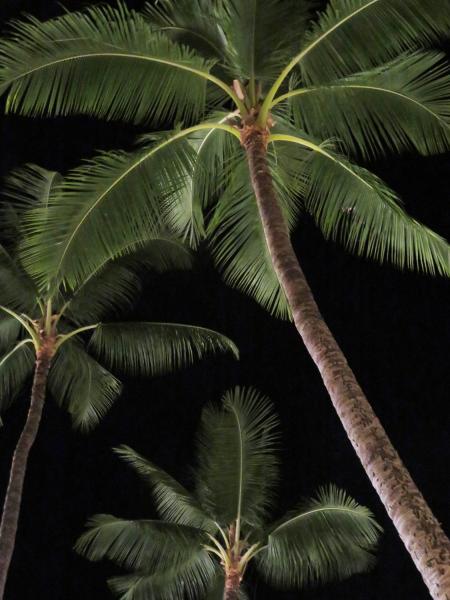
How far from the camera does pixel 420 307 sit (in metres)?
21.8

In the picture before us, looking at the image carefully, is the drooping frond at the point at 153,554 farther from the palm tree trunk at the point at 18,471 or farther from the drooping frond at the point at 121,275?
the drooping frond at the point at 121,275

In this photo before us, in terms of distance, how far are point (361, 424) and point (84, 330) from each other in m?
8.73

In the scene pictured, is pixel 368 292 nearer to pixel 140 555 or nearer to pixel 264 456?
pixel 264 456

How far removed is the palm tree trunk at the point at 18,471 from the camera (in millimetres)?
10977

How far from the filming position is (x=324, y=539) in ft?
46.3

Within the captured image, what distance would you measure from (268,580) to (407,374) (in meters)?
7.60

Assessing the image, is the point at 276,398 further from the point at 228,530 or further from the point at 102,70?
the point at 102,70

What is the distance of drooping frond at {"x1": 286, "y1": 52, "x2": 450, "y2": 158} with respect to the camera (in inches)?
316

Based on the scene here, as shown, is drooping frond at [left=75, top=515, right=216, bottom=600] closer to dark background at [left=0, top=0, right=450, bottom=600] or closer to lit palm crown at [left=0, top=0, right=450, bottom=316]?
dark background at [left=0, top=0, right=450, bottom=600]

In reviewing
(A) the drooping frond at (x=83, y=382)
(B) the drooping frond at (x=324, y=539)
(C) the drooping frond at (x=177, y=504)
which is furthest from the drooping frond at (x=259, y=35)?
(C) the drooping frond at (x=177, y=504)

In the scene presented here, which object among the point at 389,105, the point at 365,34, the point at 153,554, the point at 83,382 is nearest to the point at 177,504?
the point at 153,554

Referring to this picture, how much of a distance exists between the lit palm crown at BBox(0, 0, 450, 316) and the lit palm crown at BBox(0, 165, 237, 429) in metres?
4.57

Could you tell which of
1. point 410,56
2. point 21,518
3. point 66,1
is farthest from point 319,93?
point 21,518

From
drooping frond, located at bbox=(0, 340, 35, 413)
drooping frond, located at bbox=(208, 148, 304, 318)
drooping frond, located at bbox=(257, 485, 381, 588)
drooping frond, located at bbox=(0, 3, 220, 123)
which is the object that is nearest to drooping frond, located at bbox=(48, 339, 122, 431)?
drooping frond, located at bbox=(0, 340, 35, 413)
